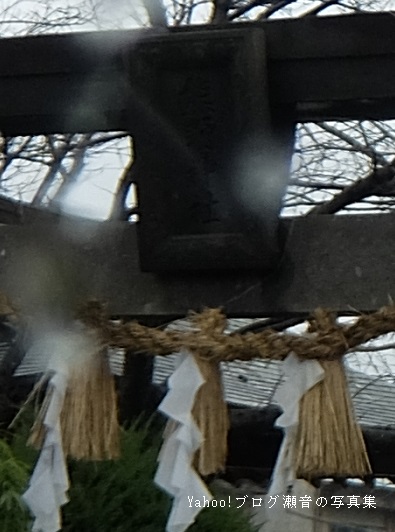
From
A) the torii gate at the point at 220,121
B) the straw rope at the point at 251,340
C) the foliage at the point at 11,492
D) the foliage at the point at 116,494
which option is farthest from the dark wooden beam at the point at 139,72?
the foliage at the point at 116,494

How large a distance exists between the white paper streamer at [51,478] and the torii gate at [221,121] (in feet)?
0.55

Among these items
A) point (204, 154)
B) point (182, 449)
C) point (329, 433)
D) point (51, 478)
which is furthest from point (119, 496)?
point (204, 154)

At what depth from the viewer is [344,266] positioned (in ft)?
3.94

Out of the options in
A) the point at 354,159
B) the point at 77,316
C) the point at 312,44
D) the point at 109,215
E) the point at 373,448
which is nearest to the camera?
the point at 312,44

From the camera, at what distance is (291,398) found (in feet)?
4.02

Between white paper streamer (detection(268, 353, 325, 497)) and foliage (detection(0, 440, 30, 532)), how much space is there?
38cm

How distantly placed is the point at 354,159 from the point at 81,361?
1.59m

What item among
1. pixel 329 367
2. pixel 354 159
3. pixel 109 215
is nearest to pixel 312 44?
pixel 329 367

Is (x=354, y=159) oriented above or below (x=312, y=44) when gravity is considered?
below

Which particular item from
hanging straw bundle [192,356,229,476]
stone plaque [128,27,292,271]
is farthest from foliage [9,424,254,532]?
stone plaque [128,27,292,271]

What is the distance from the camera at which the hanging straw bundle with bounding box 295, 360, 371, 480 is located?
1.16m

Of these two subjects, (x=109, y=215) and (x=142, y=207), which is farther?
(x=109, y=215)

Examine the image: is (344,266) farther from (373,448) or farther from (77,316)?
(373,448)

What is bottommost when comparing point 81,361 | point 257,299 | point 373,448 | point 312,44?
point 373,448
